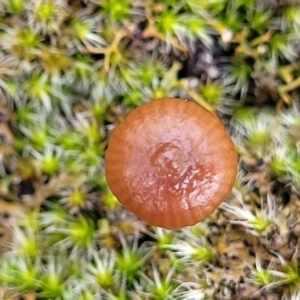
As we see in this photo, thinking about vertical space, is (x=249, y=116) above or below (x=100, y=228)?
above

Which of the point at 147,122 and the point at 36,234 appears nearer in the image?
the point at 147,122

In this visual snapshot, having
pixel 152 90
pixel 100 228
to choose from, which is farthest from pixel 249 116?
pixel 100 228

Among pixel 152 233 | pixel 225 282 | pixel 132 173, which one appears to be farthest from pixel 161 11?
pixel 225 282

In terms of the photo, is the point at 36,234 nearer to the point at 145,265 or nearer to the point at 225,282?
the point at 145,265

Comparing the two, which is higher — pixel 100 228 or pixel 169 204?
pixel 169 204

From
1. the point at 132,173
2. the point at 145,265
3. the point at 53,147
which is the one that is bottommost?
the point at 145,265

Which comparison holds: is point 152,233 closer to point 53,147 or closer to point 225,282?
point 225,282
